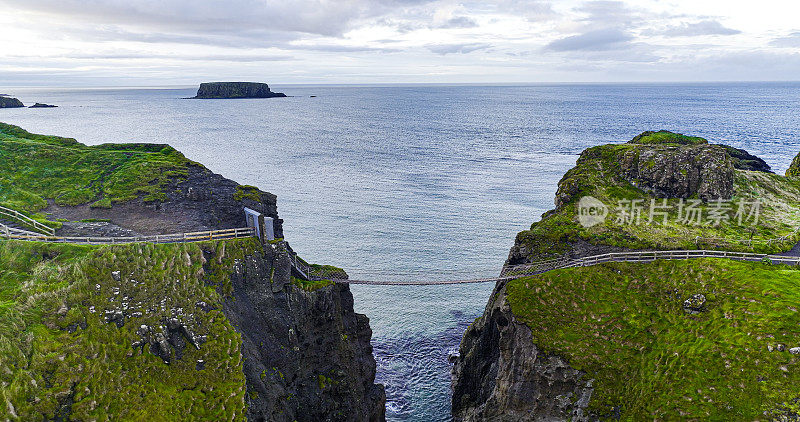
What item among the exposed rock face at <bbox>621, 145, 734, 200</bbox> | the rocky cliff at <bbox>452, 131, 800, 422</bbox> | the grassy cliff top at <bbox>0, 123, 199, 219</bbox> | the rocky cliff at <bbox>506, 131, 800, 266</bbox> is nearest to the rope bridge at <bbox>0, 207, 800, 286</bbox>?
the rocky cliff at <bbox>452, 131, 800, 422</bbox>

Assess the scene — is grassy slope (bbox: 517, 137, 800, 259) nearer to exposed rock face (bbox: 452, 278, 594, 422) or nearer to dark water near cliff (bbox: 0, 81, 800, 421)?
exposed rock face (bbox: 452, 278, 594, 422)

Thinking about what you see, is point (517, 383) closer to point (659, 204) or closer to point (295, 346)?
point (295, 346)

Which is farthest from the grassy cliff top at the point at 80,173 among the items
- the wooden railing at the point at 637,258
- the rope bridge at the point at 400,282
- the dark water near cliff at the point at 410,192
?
the wooden railing at the point at 637,258

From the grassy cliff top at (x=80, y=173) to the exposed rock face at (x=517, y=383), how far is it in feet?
103

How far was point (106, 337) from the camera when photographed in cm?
2614

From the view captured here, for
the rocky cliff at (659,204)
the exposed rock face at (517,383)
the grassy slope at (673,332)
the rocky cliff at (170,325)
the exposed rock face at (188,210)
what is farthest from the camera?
the rocky cliff at (659,204)

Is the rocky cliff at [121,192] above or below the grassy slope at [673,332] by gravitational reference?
above

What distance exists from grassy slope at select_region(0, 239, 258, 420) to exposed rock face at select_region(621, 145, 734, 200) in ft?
137

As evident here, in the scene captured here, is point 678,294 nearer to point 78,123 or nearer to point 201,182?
point 201,182

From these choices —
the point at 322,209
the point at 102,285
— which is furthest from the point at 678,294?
the point at 322,209

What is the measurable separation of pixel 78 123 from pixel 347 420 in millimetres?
195950

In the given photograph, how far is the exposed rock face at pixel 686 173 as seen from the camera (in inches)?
1964

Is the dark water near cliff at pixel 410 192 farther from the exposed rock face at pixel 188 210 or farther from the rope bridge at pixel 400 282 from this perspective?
the exposed rock face at pixel 188 210

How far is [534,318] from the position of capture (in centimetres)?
3506
